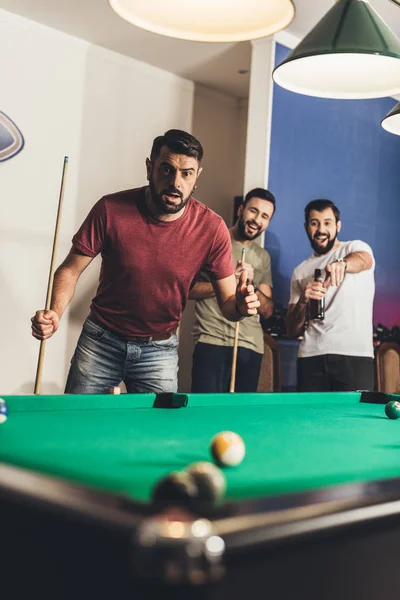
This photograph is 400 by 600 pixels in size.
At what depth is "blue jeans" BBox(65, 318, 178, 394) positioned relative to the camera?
2.83 m

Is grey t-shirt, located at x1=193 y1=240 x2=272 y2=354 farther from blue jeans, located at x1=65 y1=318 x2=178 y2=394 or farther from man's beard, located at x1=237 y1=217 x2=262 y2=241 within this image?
blue jeans, located at x1=65 y1=318 x2=178 y2=394

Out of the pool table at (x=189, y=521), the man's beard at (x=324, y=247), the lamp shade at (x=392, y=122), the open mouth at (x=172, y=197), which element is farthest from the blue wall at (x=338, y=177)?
the pool table at (x=189, y=521)

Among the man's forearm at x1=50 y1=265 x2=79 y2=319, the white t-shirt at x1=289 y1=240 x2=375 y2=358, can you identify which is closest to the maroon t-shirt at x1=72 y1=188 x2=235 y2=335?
the man's forearm at x1=50 y1=265 x2=79 y2=319

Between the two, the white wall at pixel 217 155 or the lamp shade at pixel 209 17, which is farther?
the white wall at pixel 217 155

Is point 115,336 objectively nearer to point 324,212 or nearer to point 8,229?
point 324,212

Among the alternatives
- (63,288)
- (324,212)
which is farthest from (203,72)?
(63,288)

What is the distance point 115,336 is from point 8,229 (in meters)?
2.28

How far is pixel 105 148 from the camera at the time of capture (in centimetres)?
534

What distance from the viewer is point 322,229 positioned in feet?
12.3

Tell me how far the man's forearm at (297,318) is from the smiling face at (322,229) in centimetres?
30

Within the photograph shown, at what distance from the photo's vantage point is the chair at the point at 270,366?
4637 mm

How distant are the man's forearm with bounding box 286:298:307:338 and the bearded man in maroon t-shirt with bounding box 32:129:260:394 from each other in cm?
91

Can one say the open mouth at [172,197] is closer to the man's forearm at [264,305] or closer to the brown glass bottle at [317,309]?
the brown glass bottle at [317,309]

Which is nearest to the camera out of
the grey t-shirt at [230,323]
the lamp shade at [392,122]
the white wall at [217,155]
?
the lamp shade at [392,122]
